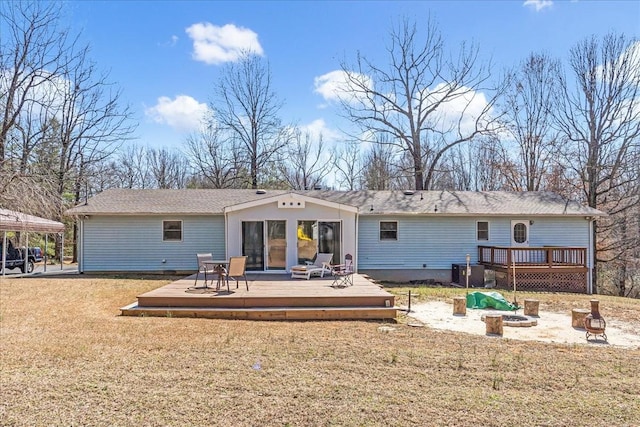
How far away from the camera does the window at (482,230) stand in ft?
54.3

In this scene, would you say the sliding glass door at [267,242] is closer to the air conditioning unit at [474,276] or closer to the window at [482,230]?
the air conditioning unit at [474,276]

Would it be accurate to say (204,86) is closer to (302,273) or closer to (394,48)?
(394,48)

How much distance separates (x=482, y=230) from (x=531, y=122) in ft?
45.9

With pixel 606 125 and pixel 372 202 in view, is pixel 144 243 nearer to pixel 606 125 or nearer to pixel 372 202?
pixel 372 202

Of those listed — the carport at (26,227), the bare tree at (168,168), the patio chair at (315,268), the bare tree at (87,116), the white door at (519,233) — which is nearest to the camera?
the patio chair at (315,268)

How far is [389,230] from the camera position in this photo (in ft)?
53.6

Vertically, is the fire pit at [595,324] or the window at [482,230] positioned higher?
the window at [482,230]

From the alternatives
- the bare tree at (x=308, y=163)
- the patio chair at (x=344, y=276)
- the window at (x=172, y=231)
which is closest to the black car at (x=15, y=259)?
the window at (x=172, y=231)

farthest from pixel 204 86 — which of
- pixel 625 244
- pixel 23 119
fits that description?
pixel 625 244

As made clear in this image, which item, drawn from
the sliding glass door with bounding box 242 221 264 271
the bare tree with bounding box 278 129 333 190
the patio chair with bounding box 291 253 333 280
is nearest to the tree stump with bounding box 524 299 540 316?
the patio chair with bounding box 291 253 333 280

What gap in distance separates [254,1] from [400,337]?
1274cm

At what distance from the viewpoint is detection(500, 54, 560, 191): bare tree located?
25797 mm

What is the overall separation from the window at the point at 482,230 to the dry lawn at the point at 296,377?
9.94 meters

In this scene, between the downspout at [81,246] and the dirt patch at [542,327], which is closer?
the dirt patch at [542,327]
